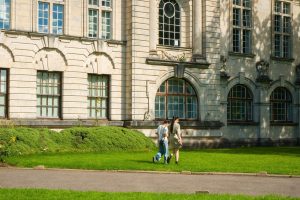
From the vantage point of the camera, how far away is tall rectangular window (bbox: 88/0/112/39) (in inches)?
1251

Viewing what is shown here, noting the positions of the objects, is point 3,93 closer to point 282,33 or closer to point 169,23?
point 169,23

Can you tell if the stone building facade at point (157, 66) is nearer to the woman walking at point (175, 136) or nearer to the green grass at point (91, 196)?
the woman walking at point (175, 136)

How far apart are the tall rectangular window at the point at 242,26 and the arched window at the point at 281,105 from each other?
398cm

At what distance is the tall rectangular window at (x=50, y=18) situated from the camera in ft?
Answer: 98.3

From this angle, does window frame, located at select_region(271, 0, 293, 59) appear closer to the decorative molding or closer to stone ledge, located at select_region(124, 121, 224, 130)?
the decorative molding

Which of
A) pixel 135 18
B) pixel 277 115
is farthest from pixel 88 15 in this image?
pixel 277 115

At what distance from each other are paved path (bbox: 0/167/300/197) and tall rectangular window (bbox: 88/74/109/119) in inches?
498

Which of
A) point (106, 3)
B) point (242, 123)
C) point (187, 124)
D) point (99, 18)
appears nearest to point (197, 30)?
point (187, 124)

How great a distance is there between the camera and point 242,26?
3766cm

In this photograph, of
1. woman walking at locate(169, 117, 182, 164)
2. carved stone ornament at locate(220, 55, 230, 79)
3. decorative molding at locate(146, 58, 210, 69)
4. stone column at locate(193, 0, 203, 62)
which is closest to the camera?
woman walking at locate(169, 117, 182, 164)

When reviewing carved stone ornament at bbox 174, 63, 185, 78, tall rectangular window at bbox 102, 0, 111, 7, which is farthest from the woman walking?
tall rectangular window at bbox 102, 0, 111, 7

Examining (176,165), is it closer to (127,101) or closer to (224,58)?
(127,101)

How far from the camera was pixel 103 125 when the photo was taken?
30.9 m

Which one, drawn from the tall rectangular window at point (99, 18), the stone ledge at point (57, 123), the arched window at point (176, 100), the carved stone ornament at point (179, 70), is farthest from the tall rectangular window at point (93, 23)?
the carved stone ornament at point (179, 70)
